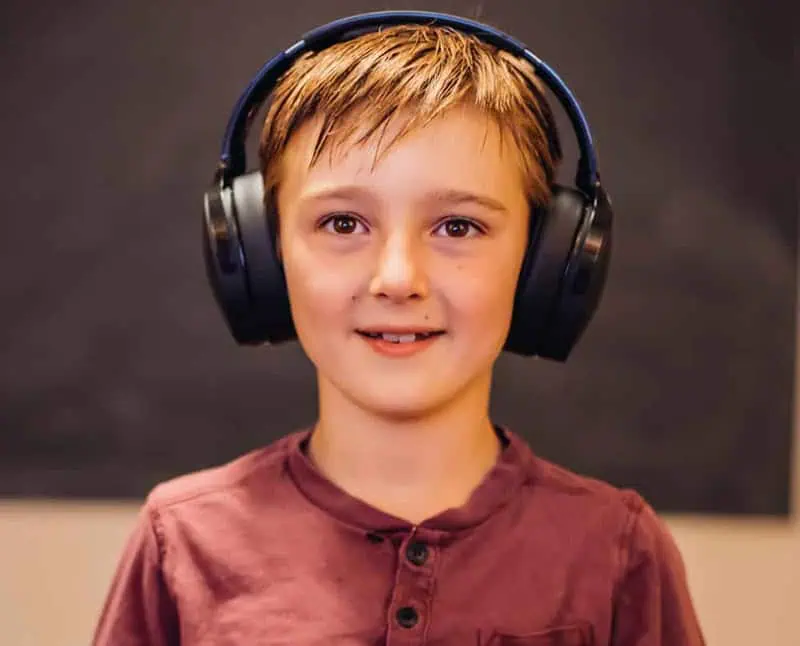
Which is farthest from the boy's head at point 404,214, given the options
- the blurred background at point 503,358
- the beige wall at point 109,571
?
the beige wall at point 109,571

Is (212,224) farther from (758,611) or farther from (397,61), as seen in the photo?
(758,611)

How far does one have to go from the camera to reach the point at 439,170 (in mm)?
858

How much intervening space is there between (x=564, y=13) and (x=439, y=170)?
525 millimetres

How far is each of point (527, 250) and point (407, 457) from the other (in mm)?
254

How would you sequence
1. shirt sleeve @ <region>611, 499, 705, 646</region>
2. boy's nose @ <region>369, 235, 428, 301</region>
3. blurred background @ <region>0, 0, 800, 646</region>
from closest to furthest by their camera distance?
boy's nose @ <region>369, 235, 428, 301</region> < shirt sleeve @ <region>611, 499, 705, 646</region> < blurred background @ <region>0, 0, 800, 646</region>

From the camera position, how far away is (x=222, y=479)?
100 centimetres

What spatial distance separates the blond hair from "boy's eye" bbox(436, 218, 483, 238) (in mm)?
83

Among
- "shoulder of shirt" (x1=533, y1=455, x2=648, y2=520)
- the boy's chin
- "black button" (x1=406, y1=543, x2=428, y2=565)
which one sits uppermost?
the boy's chin

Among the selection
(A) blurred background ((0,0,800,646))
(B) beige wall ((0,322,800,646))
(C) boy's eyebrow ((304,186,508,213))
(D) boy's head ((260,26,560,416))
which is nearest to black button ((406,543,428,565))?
(D) boy's head ((260,26,560,416))

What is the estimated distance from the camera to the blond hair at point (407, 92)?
0.88 metres

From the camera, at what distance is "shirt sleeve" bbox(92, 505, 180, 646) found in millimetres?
953

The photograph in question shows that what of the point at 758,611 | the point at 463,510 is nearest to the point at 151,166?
the point at 463,510

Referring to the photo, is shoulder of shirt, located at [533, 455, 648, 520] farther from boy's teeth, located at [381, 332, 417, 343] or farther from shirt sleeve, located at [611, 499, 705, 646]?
boy's teeth, located at [381, 332, 417, 343]

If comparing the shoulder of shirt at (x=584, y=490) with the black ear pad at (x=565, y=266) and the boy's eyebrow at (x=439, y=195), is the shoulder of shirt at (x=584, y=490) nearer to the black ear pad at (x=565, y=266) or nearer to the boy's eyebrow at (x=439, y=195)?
the black ear pad at (x=565, y=266)
